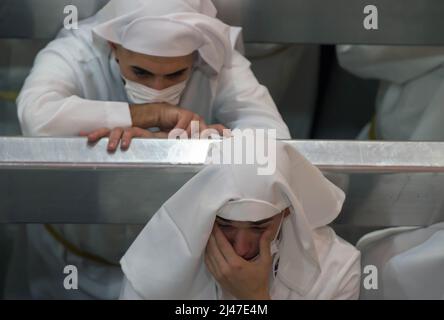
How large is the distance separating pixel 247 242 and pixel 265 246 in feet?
0.08

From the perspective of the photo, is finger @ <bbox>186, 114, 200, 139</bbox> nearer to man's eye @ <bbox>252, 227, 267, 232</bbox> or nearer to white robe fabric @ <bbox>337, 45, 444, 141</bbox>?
man's eye @ <bbox>252, 227, 267, 232</bbox>

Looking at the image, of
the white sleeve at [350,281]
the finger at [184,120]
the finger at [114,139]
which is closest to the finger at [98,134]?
the finger at [114,139]

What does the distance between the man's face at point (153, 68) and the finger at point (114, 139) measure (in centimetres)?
15

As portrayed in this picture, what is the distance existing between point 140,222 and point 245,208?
18 centimetres

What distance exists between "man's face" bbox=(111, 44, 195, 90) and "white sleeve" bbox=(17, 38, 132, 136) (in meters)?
0.06

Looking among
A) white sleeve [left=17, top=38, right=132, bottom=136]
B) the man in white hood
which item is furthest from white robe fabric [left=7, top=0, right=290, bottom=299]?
the man in white hood

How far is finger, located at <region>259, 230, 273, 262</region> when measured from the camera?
95 centimetres

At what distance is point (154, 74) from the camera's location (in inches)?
45.1

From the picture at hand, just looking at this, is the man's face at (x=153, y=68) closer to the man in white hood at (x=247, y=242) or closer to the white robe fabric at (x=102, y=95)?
the white robe fabric at (x=102, y=95)

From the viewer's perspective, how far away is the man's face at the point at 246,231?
929mm

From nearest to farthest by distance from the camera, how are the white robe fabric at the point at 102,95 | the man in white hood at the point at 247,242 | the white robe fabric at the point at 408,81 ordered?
the man in white hood at the point at 247,242, the white robe fabric at the point at 102,95, the white robe fabric at the point at 408,81

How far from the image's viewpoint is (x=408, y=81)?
58.8 inches

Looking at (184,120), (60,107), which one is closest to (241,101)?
(184,120)
